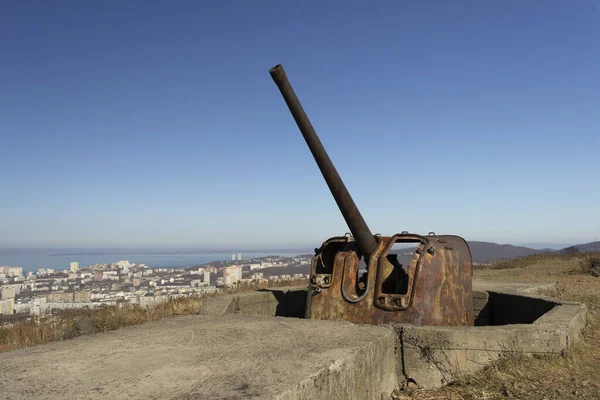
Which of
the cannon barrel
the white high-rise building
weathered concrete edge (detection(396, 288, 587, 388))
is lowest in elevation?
the white high-rise building

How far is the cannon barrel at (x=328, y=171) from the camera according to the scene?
5.34 m

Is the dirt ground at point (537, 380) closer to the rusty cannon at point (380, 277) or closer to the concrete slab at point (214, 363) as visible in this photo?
the concrete slab at point (214, 363)

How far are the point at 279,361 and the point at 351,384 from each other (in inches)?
20.5

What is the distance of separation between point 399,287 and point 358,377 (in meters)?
2.29

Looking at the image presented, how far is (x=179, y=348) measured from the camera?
11.6 feet

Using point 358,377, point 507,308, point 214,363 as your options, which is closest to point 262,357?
point 214,363

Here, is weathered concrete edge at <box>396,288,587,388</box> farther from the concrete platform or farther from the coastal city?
the coastal city

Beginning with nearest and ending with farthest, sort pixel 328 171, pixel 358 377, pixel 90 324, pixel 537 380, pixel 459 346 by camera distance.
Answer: pixel 358 377
pixel 537 380
pixel 459 346
pixel 328 171
pixel 90 324

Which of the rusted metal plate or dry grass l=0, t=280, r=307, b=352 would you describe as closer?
the rusted metal plate

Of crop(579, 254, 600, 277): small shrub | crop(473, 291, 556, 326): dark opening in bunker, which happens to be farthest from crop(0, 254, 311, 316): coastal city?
crop(579, 254, 600, 277): small shrub

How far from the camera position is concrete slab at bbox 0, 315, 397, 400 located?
2596 millimetres

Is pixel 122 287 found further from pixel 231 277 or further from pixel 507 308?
pixel 507 308

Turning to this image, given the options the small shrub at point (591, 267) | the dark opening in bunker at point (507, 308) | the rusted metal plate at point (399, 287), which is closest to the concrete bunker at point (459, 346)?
the rusted metal plate at point (399, 287)

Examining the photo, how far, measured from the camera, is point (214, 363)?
3.09 m
